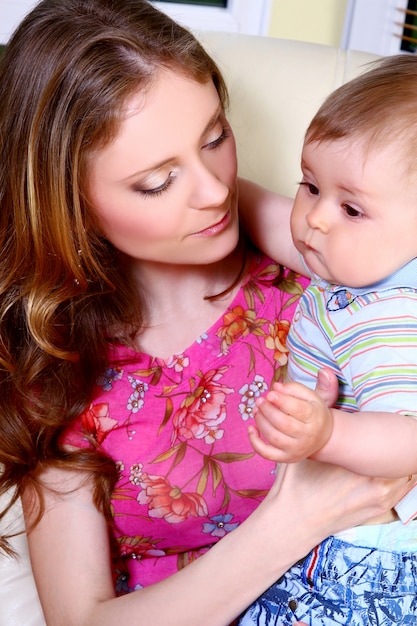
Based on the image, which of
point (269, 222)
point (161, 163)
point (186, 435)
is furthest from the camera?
point (269, 222)

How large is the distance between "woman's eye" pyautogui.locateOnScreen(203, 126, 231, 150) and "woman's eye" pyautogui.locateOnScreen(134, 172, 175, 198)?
0.08 meters

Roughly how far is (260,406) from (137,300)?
66 cm

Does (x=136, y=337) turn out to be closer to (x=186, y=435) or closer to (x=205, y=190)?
(x=186, y=435)

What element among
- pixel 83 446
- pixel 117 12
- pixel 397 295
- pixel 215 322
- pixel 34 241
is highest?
pixel 117 12

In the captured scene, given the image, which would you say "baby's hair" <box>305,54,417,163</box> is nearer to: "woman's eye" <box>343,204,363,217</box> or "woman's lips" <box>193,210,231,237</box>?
"woman's eye" <box>343,204,363,217</box>

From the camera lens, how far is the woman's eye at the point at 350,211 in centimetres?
113

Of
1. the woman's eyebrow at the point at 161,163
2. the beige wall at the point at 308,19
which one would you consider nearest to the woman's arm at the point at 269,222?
the woman's eyebrow at the point at 161,163

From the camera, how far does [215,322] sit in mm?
1603

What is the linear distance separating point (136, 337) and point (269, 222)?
0.30 meters

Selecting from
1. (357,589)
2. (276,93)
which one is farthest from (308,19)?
(357,589)

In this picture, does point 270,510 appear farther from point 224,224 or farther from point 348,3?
point 348,3

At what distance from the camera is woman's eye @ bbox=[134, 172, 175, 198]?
53.0 inches

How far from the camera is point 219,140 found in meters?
1.41

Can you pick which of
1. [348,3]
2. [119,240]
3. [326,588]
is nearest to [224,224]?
[119,240]
